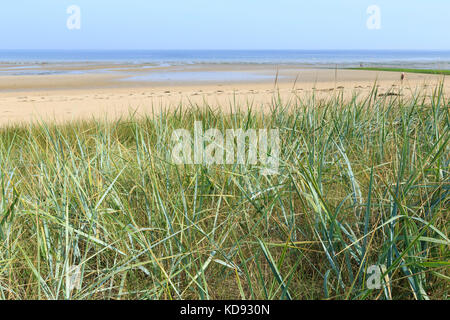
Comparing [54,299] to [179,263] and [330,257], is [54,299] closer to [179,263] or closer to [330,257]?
[179,263]

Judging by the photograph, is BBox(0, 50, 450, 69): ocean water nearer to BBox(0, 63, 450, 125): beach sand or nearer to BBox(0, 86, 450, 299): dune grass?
BBox(0, 63, 450, 125): beach sand

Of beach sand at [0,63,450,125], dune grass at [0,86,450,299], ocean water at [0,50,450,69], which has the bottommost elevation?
dune grass at [0,86,450,299]

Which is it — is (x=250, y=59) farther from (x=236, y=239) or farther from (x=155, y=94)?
(x=236, y=239)

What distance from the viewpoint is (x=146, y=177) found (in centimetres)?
192

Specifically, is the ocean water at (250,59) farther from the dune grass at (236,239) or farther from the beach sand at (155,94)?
the dune grass at (236,239)

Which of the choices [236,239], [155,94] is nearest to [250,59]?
[155,94]

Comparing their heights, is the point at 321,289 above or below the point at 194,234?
below

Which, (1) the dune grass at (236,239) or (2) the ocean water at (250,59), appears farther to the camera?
(2) the ocean water at (250,59)

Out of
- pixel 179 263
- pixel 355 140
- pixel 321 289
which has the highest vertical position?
pixel 355 140

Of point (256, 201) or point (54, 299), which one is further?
point (256, 201)

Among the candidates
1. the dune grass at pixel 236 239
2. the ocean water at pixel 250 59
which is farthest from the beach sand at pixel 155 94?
the ocean water at pixel 250 59

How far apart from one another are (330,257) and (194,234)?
0.55 metres

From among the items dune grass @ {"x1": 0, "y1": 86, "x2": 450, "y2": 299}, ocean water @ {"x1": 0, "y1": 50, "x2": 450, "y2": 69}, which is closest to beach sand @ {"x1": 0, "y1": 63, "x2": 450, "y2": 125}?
dune grass @ {"x1": 0, "y1": 86, "x2": 450, "y2": 299}
